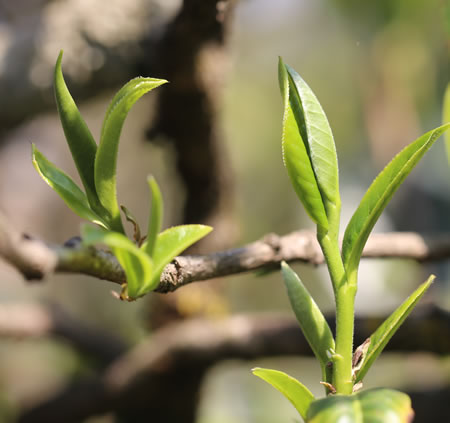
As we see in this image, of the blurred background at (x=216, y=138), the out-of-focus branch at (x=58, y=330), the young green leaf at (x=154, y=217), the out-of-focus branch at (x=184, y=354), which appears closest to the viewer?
the young green leaf at (x=154, y=217)

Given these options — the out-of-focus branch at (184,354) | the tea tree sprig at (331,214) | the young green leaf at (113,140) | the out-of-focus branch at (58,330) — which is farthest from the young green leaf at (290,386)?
the out-of-focus branch at (58,330)

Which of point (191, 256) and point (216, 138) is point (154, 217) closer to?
point (191, 256)

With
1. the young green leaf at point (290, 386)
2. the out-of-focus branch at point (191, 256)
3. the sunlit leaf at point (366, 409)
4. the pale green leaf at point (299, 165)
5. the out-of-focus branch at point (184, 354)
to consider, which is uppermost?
the pale green leaf at point (299, 165)

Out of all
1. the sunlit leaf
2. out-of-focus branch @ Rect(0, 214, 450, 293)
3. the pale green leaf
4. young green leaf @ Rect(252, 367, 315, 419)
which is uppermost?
the pale green leaf

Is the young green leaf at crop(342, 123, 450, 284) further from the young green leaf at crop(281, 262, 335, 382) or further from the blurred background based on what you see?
the blurred background

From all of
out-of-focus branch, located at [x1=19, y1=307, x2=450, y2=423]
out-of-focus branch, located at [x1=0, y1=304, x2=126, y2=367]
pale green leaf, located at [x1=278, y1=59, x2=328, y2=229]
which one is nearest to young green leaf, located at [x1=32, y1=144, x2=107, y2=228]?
pale green leaf, located at [x1=278, y1=59, x2=328, y2=229]

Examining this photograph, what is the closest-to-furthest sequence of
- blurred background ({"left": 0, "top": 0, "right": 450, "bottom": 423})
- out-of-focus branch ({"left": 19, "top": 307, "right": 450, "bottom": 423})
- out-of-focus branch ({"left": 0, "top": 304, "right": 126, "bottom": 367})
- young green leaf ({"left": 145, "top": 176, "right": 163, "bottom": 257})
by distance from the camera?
young green leaf ({"left": 145, "top": 176, "right": 163, "bottom": 257})
out-of-focus branch ({"left": 19, "top": 307, "right": 450, "bottom": 423})
blurred background ({"left": 0, "top": 0, "right": 450, "bottom": 423})
out-of-focus branch ({"left": 0, "top": 304, "right": 126, "bottom": 367})

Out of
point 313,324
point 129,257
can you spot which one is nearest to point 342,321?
point 313,324

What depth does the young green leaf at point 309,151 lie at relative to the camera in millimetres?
288

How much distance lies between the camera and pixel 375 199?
0.97ft

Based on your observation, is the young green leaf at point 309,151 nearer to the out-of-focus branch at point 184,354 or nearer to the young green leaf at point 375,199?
the young green leaf at point 375,199

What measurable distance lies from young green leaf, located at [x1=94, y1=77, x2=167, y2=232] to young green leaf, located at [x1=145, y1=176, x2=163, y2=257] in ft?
0.14

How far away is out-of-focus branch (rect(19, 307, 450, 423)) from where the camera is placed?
761 mm

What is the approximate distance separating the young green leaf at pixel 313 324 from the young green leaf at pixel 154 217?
10 cm
